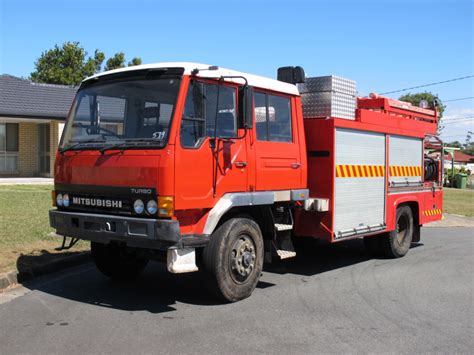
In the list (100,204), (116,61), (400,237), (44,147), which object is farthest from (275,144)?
(116,61)

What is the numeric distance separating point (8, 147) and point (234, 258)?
68.2 feet

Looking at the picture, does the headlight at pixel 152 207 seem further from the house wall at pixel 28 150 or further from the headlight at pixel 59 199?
the house wall at pixel 28 150

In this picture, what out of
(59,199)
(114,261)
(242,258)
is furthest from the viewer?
(114,261)

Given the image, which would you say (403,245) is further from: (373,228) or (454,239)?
(454,239)

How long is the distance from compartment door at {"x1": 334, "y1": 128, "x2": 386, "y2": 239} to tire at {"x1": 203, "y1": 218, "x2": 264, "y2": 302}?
1.62m

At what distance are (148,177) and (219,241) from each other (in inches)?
44.7

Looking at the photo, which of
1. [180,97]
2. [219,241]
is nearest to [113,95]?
[180,97]

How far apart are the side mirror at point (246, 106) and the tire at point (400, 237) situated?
4.29 meters

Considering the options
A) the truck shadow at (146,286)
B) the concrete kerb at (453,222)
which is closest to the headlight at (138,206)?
the truck shadow at (146,286)

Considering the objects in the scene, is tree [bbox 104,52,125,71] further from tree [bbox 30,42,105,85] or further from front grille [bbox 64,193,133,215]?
front grille [bbox 64,193,133,215]

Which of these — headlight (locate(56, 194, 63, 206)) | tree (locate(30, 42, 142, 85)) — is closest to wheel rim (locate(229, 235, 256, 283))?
headlight (locate(56, 194, 63, 206))

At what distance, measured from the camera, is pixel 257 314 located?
18.9ft

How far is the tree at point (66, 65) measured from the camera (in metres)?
44.6

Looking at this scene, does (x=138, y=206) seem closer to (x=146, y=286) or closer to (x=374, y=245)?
(x=146, y=286)
